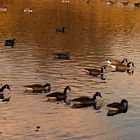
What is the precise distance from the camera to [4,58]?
209 feet

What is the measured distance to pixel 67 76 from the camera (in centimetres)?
5325

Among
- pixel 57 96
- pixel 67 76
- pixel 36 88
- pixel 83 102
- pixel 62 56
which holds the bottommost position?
pixel 83 102

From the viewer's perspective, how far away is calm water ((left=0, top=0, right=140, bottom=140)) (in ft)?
115

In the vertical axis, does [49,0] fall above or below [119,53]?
above

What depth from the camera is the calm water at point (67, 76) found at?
115 feet

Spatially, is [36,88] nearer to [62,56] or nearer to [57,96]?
Answer: [57,96]

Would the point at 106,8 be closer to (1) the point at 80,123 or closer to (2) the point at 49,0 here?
(2) the point at 49,0

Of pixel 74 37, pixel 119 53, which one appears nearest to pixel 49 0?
pixel 74 37

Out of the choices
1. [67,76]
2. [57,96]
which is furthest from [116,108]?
[67,76]

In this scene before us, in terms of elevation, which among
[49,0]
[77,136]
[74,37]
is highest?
[49,0]

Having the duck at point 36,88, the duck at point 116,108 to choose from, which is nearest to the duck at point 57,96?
the duck at point 36,88

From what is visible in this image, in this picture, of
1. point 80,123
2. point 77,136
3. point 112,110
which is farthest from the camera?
point 112,110

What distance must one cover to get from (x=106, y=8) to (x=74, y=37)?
198ft

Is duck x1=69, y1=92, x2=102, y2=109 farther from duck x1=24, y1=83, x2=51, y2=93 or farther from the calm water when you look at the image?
duck x1=24, y1=83, x2=51, y2=93
